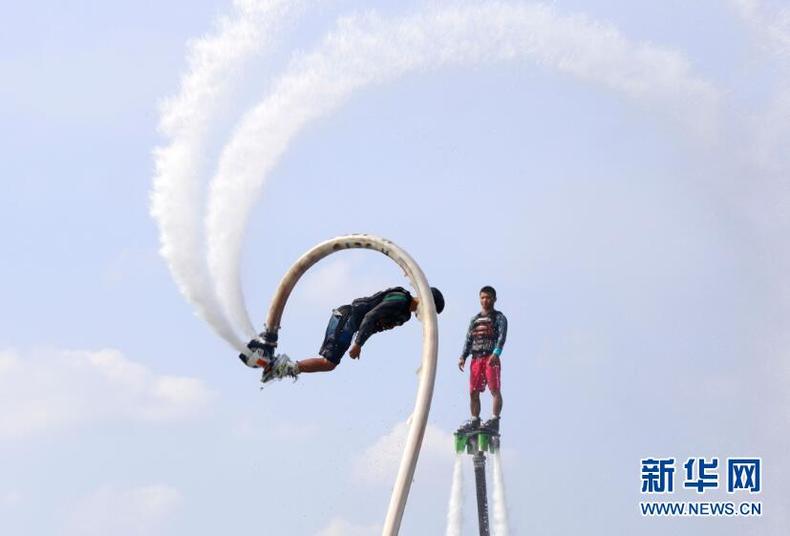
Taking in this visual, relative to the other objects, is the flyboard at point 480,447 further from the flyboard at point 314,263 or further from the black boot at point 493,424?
the flyboard at point 314,263

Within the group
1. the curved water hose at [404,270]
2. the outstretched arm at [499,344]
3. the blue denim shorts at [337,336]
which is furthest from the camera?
the outstretched arm at [499,344]

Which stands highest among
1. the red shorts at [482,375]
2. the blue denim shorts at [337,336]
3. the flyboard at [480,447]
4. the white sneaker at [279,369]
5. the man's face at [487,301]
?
the man's face at [487,301]

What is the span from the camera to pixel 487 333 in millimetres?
45000

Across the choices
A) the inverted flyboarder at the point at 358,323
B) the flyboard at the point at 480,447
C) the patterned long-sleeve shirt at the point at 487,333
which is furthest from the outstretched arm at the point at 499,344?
the inverted flyboarder at the point at 358,323

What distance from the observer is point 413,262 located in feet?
110

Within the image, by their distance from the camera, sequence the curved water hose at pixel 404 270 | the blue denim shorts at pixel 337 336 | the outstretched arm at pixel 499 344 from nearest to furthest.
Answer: the curved water hose at pixel 404 270
the blue denim shorts at pixel 337 336
the outstretched arm at pixel 499 344

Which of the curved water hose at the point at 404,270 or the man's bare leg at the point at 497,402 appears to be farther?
the man's bare leg at the point at 497,402

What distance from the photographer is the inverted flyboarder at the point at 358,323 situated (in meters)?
34.5

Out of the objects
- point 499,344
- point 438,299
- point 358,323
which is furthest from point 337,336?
point 499,344

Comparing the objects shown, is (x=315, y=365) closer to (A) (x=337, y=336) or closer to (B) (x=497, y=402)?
(A) (x=337, y=336)

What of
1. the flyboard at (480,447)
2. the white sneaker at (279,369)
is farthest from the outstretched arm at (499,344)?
the white sneaker at (279,369)

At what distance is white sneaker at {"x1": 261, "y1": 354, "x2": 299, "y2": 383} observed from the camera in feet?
111

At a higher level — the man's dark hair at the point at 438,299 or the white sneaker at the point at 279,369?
the man's dark hair at the point at 438,299

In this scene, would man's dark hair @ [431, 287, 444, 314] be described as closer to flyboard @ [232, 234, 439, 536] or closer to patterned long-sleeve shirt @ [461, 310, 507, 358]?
flyboard @ [232, 234, 439, 536]
